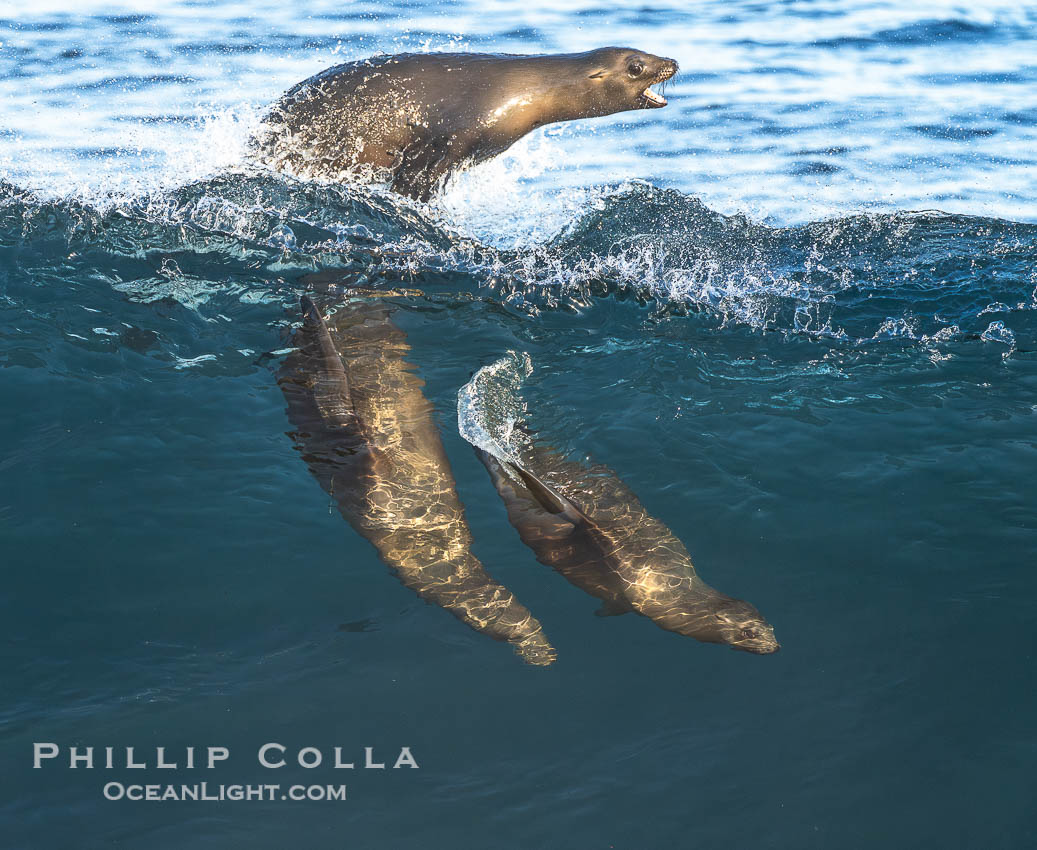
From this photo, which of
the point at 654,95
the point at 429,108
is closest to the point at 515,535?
the point at 429,108

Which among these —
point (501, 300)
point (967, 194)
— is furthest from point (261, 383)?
point (967, 194)

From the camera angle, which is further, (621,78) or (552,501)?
(621,78)

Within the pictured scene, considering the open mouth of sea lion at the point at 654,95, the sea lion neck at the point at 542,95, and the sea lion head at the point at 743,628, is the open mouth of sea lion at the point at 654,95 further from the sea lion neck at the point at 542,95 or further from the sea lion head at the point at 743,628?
the sea lion head at the point at 743,628

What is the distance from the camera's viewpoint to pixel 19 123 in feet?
41.0

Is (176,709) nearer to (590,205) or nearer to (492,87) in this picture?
(492,87)

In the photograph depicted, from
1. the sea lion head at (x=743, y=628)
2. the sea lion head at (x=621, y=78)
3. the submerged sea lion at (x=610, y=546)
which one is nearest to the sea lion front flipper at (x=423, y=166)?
the sea lion head at (x=621, y=78)

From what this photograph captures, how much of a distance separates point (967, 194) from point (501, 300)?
5963 millimetres

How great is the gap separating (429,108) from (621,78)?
1503 mm

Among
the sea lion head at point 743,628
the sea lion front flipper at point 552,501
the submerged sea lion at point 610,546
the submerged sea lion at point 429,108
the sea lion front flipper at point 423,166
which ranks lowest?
the sea lion head at point 743,628

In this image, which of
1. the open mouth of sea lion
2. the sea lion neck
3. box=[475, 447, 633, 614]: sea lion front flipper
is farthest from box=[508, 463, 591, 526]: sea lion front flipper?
the open mouth of sea lion

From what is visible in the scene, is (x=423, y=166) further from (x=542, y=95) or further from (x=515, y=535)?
(x=515, y=535)

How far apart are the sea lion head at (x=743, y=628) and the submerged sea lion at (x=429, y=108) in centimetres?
440

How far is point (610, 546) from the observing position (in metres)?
5.21

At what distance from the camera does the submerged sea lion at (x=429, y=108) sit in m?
8.05
